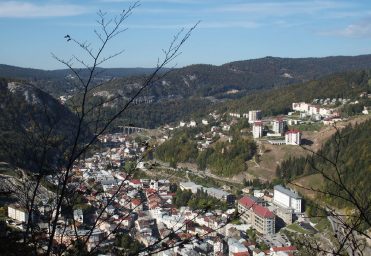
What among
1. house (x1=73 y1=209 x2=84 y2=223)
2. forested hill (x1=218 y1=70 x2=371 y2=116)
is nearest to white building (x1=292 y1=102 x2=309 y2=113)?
forested hill (x1=218 y1=70 x2=371 y2=116)

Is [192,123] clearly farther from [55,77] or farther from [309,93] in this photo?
[55,77]

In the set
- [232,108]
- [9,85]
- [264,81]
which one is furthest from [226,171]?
[264,81]

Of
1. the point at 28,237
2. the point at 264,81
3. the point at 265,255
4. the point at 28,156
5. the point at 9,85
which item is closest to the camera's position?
the point at 28,237

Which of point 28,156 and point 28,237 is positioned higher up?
point 28,156

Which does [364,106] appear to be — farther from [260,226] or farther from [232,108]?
[260,226]

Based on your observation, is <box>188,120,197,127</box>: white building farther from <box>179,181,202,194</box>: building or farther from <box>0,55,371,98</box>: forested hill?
<box>179,181,202,194</box>: building

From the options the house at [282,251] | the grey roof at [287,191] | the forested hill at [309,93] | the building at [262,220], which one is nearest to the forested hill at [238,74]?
the forested hill at [309,93]

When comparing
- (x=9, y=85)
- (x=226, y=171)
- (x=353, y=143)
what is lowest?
(x=226, y=171)

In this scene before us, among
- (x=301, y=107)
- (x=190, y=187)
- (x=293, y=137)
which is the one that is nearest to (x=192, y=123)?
(x=301, y=107)
